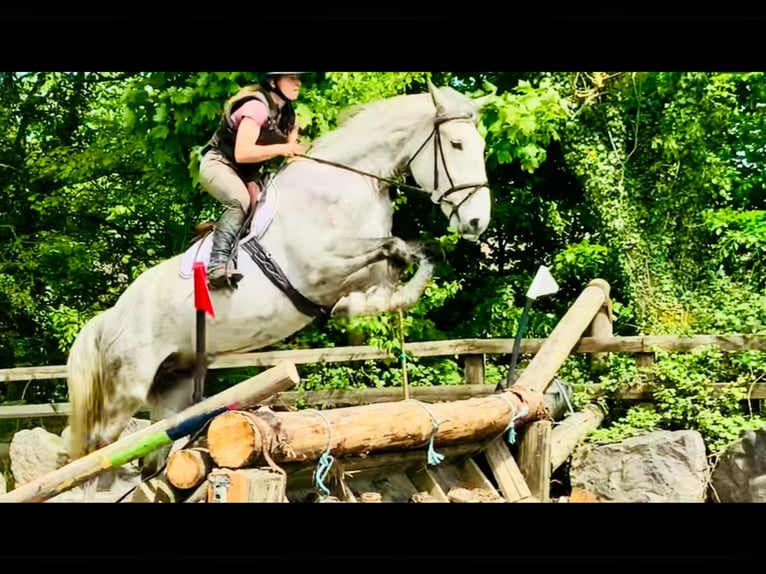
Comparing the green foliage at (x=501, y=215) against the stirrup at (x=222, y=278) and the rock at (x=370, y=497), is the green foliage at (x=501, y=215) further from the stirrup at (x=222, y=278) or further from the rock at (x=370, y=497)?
the rock at (x=370, y=497)

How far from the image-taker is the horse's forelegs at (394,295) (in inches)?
155

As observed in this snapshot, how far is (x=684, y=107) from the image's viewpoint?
4.06 metres

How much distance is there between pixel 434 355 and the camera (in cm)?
405

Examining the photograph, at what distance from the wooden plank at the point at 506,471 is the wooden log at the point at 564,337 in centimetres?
28

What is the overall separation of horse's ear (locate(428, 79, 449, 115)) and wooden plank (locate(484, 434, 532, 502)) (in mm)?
1279

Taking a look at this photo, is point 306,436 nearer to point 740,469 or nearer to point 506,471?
point 506,471

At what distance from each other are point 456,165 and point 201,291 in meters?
1.06
